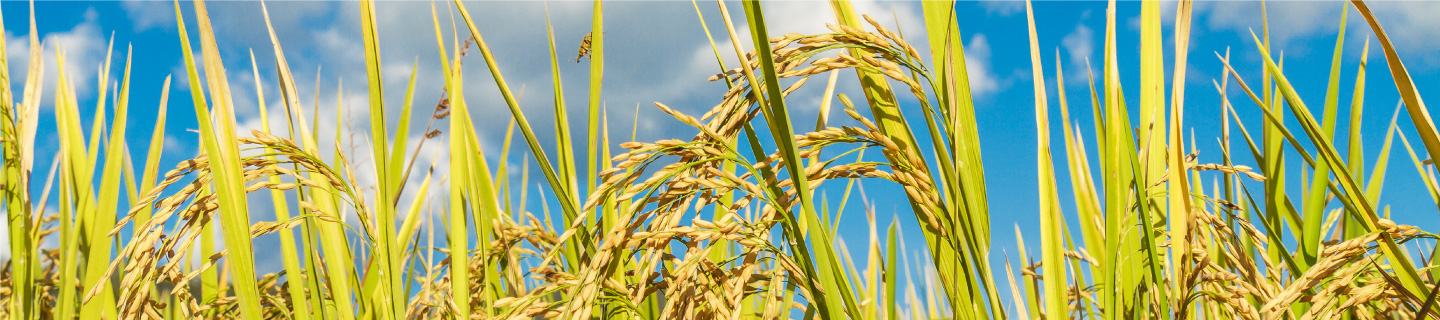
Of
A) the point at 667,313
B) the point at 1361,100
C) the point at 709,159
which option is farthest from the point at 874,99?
the point at 1361,100

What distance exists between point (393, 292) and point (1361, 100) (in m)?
1.80

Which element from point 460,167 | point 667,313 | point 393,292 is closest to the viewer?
point 667,313

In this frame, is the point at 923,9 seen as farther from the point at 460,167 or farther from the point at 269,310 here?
the point at 269,310

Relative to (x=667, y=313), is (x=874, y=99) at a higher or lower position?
higher

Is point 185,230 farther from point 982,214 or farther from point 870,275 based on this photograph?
point 870,275

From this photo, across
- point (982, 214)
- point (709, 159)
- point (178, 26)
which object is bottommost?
point (982, 214)

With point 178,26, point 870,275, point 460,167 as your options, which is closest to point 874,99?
point 460,167

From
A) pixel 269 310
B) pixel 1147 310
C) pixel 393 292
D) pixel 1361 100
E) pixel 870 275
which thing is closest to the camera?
pixel 1147 310

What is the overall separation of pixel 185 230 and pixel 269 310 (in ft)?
2.35

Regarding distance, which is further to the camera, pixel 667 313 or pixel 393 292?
pixel 393 292

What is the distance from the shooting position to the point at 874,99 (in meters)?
1.27

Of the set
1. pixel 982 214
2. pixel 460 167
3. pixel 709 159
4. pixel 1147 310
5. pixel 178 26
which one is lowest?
pixel 1147 310

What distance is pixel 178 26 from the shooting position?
4.33ft

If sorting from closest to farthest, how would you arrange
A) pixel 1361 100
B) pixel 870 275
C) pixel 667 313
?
pixel 667 313 < pixel 1361 100 < pixel 870 275
